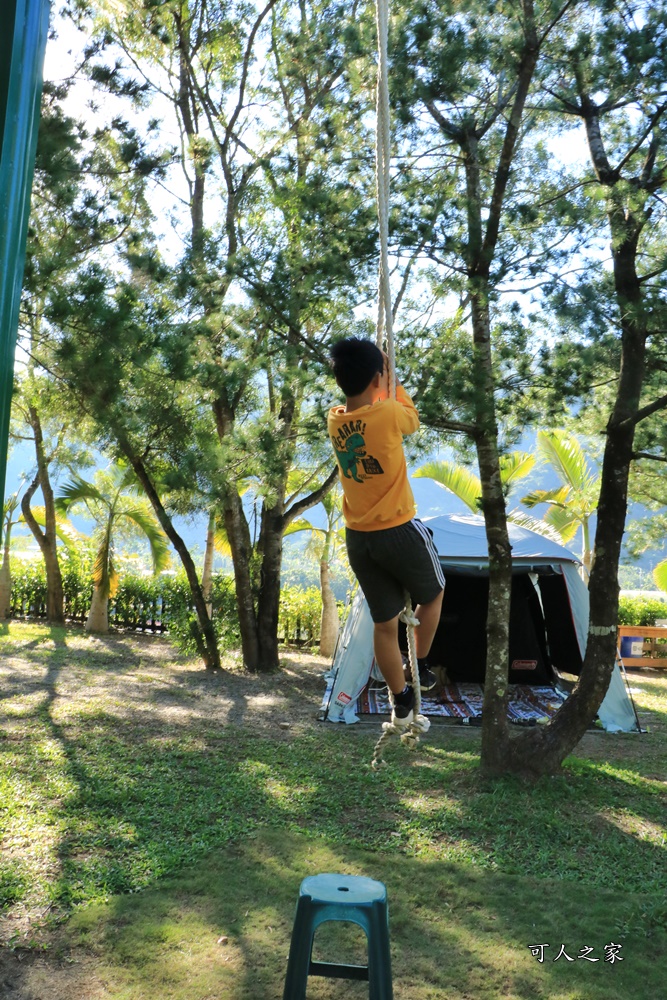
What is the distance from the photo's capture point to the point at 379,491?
3000mm

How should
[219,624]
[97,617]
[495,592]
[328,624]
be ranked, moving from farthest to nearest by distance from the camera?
[97,617] → [328,624] → [219,624] → [495,592]

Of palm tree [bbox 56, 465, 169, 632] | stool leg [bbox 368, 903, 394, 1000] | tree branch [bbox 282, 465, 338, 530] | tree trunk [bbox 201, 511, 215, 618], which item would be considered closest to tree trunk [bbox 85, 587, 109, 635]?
palm tree [bbox 56, 465, 169, 632]

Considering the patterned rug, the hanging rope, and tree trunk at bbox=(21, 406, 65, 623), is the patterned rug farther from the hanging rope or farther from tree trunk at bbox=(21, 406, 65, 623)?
tree trunk at bbox=(21, 406, 65, 623)

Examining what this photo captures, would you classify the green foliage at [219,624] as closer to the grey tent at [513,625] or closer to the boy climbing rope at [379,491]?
the grey tent at [513,625]

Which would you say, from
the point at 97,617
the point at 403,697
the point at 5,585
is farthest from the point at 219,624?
the point at 403,697

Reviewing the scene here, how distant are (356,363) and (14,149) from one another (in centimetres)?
177

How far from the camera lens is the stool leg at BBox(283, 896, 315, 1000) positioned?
2.74 m

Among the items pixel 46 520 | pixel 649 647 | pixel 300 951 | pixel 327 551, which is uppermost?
pixel 46 520

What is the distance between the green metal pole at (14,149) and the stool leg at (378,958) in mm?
2088

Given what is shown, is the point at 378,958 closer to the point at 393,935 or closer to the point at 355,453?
the point at 393,935

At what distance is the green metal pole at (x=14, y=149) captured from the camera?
1.26m

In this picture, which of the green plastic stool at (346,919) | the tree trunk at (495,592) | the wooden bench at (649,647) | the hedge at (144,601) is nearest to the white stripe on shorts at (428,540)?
the green plastic stool at (346,919)

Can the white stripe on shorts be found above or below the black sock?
above

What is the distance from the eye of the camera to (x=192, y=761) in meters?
5.88
